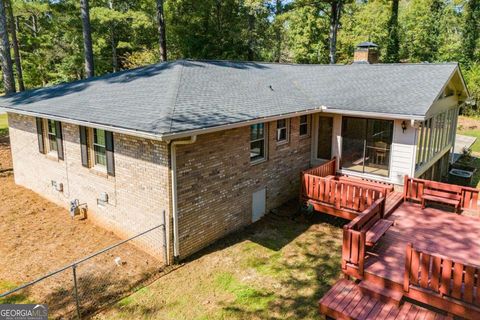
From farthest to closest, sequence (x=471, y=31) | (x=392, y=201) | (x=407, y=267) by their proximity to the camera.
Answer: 1. (x=471, y=31)
2. (x=392, y=201)
3. (x=407, y=267)

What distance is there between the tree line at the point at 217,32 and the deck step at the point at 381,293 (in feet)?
68.9

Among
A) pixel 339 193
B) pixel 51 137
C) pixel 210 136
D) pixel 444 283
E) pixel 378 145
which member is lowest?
pixel 444 283

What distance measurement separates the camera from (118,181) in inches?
384

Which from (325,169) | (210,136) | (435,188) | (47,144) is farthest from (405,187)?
(47,144)

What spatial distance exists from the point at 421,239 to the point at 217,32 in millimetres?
27049

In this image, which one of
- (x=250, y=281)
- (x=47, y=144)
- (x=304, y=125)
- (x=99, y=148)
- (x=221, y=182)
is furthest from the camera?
(x=304, y=125)

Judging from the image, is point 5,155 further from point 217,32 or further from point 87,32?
point 217,32

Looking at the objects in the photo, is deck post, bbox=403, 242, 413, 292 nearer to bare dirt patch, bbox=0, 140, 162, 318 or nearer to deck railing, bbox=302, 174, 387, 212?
deck railing, bbox=302, 174, 387, 212

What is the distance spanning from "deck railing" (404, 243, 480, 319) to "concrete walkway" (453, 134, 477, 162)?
15545 mm

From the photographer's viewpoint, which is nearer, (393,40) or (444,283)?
(444,283)

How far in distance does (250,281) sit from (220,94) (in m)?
5.82

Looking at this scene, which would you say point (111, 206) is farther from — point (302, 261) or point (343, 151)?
point (343, 151)

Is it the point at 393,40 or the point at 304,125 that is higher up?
the point at 393,40

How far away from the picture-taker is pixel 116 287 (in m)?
7.88
